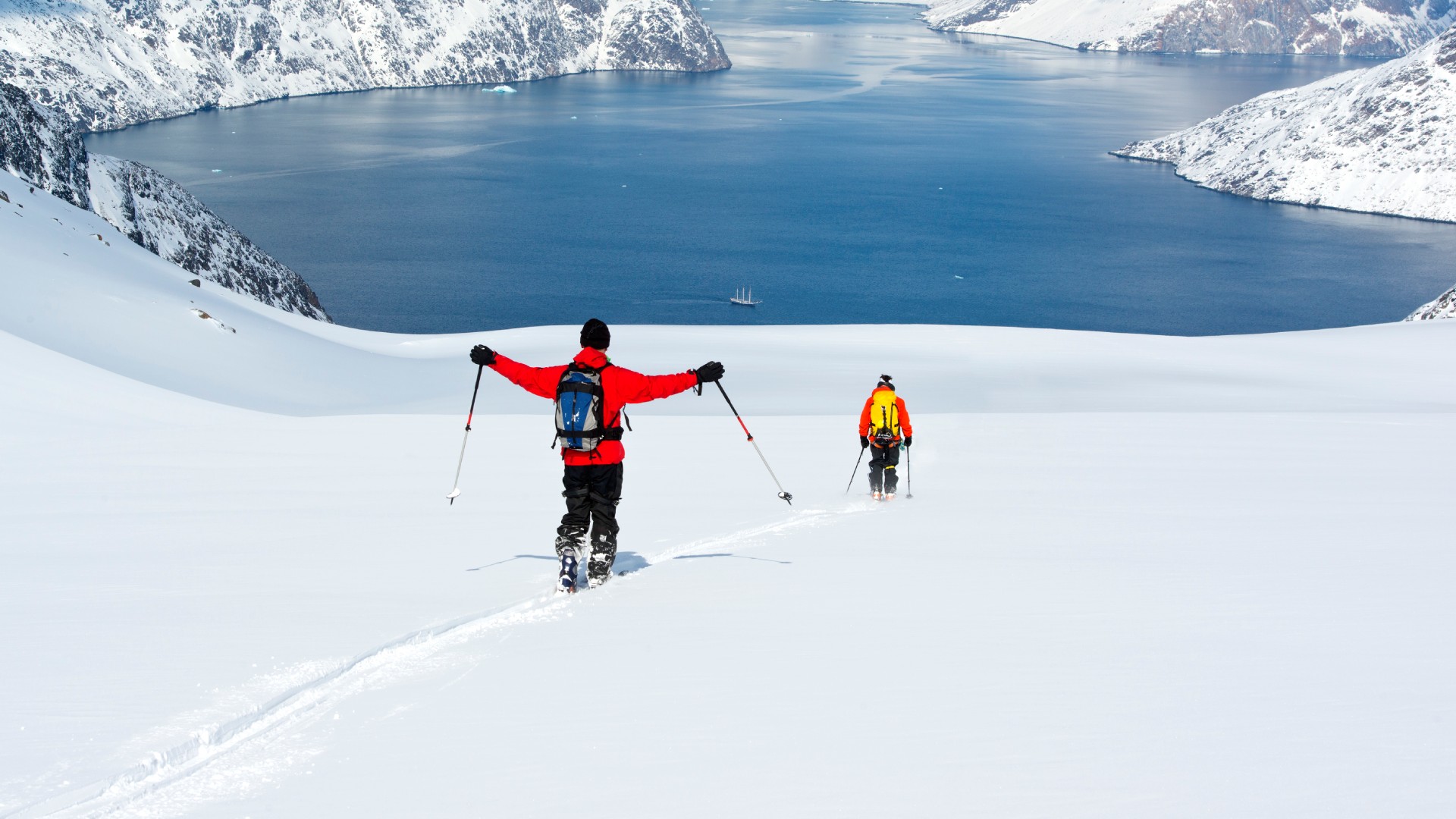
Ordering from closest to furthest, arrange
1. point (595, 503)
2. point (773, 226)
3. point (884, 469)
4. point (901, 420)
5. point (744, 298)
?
1. point (595, 503)
2. point (884, 469)
3. point (901, 420)
4. point (744, 298)
5. point (773, 226)

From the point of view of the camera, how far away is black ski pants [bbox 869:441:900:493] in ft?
40.0

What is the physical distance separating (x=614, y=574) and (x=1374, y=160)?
151 m

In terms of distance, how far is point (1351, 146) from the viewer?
140 metres

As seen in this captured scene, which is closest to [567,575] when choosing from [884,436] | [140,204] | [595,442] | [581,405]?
[595,442]

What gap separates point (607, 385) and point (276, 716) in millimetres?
3152

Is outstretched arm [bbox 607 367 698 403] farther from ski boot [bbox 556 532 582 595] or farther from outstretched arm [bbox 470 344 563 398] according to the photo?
ski boot [bbox 556 532 582 595]

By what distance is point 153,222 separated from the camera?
57.1 meters

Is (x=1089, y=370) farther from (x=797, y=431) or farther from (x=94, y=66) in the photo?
(x=94, y=66)

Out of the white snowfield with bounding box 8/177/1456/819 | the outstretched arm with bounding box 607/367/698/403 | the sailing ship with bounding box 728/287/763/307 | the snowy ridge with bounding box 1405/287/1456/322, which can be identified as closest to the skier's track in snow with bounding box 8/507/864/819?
the white snowfield with bounding box 8/177/1456/819

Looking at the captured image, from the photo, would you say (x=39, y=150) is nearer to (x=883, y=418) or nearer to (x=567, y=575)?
(x=883, y=418)

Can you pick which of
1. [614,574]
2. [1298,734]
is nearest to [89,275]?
[614,574]

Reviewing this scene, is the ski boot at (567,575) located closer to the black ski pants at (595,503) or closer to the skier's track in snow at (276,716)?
the skier's track in snow at (276,716)

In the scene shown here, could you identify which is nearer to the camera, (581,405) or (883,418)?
(581,405)

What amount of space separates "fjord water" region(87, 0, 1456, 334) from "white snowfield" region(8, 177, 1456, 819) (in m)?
20.7
